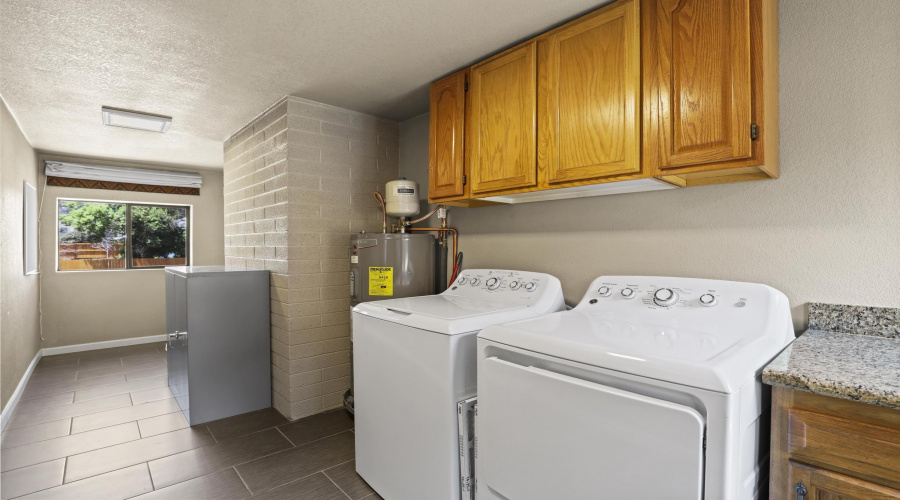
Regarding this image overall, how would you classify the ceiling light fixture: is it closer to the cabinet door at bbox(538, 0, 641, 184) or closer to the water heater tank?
the water heater tank

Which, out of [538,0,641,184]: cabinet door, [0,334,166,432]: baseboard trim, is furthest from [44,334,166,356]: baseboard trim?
[538,0,641,184]: cabinet door

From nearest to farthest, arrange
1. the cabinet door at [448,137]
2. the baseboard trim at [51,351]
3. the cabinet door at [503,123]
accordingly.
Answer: the cabinet door at [503,123]
the cabinet door at [448,137]
the baseboard trim at [51,351]

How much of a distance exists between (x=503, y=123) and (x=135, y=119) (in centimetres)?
291

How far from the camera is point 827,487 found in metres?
0.99

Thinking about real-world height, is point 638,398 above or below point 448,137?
Answer: below

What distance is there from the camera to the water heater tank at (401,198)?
9.69ft

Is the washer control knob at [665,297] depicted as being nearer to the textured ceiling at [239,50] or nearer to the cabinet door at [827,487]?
the cabinet door at [827,487]

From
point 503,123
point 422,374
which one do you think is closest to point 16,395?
point 422,374

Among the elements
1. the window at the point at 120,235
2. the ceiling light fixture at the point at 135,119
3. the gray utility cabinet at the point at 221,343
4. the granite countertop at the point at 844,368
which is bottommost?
the gray utility cabinet at the point at 221,343

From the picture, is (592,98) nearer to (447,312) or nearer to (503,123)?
(503,123)

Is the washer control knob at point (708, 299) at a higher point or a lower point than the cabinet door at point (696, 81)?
lower

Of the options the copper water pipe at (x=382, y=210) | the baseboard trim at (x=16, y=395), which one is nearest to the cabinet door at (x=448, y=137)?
the copper water pipe at (x=382, y=210)

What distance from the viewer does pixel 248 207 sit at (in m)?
3.51

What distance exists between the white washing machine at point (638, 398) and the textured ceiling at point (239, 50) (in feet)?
4.22
